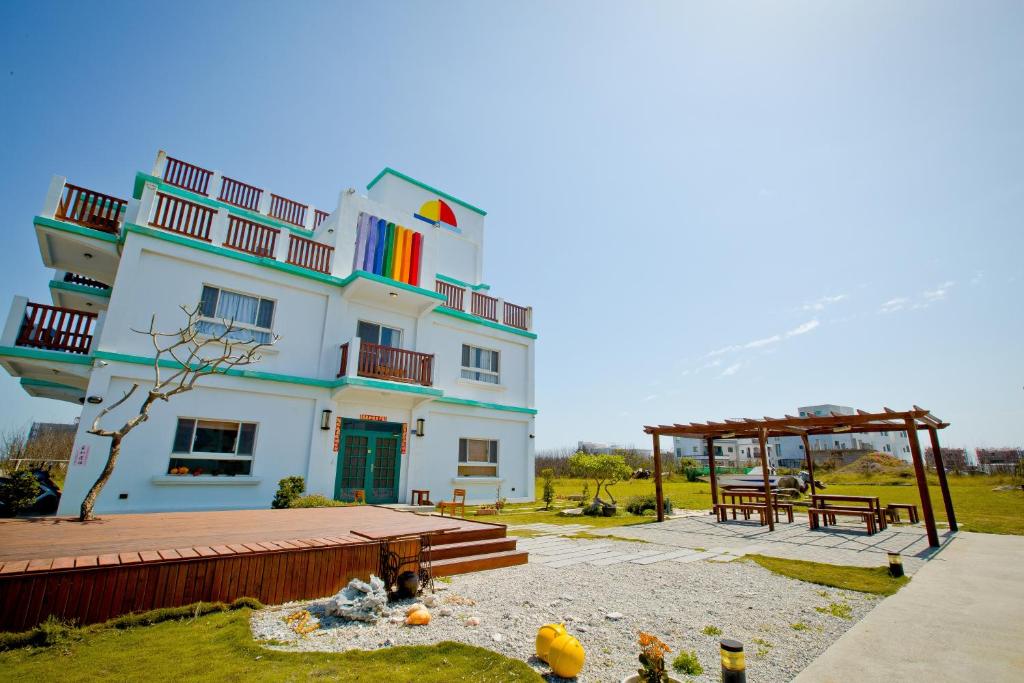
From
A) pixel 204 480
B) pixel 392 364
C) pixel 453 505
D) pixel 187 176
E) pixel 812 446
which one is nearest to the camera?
pixel 204 480

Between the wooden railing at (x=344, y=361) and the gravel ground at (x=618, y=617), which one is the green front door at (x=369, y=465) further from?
the gravel ground at (x=618, y=617)

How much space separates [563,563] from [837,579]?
150 inches

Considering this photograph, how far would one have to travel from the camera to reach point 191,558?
4.18m

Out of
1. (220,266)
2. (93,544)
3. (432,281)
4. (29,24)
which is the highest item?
(29,24)

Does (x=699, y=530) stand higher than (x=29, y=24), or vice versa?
(x=29, y=24)

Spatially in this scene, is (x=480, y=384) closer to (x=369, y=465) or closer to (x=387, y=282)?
(x=369, y=465)

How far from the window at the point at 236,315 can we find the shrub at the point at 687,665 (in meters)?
10.7

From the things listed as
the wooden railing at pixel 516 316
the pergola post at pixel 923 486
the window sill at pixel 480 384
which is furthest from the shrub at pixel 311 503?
the pergola post at pixel 923 486

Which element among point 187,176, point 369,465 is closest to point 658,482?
point 369,465

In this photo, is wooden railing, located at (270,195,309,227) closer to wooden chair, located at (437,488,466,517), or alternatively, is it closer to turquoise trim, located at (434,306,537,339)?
turquoise trim, located at (434,306,537,339)

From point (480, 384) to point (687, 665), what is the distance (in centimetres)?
1318

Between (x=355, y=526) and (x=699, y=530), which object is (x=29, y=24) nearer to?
(x=355, y=526)

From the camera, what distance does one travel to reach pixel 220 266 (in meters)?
11.2

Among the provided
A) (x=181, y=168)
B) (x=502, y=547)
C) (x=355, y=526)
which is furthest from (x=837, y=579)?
(x=181, y=168)
